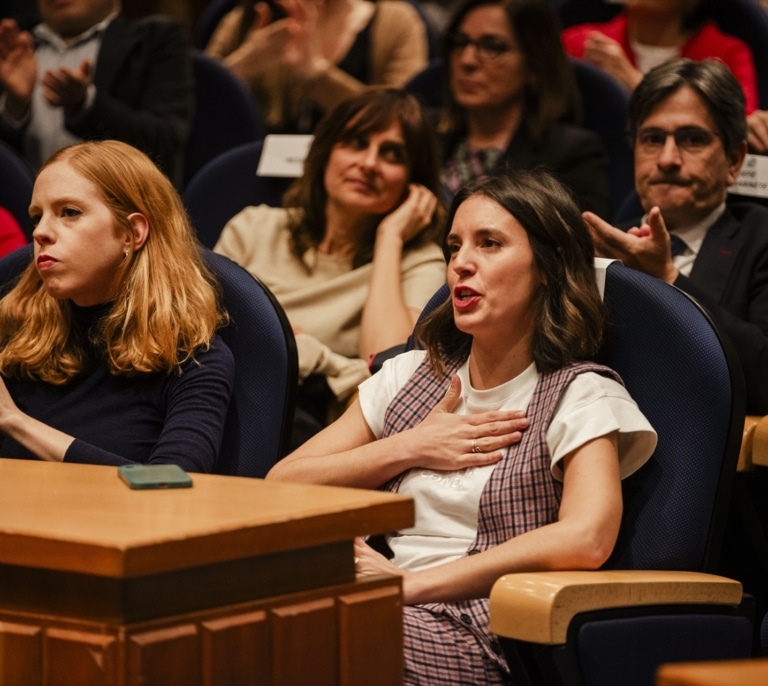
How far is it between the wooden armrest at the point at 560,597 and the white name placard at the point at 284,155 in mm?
A: 1756

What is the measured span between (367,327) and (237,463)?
638mm

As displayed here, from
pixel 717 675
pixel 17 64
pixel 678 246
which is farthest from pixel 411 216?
pixel 717 675

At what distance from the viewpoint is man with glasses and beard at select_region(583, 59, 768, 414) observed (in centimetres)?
244

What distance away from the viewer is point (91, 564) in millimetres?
1277

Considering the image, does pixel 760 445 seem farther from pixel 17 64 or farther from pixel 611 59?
pixel 17 64

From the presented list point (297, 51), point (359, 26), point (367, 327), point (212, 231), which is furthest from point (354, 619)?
point (359, 26)

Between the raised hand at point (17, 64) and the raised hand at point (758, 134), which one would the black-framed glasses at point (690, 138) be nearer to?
the raised hand at point (758, 134)

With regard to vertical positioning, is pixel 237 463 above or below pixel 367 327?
below

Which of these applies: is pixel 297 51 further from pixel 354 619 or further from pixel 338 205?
pixel 354 619

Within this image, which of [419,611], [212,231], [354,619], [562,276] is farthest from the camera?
[212,231]

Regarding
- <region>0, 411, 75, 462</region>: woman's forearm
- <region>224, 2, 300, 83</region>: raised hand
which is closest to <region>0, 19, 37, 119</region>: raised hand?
<region>224, 2, 300, 83</region>: raised hand

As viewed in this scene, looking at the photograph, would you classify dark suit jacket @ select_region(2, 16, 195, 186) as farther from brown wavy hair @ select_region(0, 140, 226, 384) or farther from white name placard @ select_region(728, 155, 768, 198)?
white name placard @ select_region(728, 155, 768, 198)

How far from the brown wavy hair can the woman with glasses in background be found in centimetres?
119

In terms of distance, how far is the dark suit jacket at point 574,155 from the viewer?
126 inches
